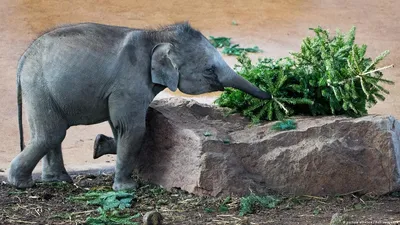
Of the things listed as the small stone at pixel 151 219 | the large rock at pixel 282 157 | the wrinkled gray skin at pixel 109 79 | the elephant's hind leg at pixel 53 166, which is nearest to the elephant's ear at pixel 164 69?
the wrinkled gray skin at pixel 109 79

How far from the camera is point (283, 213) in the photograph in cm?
651

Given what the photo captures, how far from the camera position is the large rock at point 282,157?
6922 millimetres

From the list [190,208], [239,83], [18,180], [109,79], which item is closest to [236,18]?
[239,83]

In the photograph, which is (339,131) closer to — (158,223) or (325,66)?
(325,66)

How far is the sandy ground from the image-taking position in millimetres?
15883

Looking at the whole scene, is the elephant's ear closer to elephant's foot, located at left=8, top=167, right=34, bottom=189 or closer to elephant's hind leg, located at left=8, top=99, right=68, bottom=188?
elephant's hind leg, located at left=8, top=99, right=68, bottom=188

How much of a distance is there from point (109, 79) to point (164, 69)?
47 centimetres

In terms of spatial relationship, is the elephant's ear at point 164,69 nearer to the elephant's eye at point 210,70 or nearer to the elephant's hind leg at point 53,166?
the elephant's eye at point 210,70

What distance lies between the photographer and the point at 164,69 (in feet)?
23.2

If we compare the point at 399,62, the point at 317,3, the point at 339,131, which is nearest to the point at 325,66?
the point at 339,131

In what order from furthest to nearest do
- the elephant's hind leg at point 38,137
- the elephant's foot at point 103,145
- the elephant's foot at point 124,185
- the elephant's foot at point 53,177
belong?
1. the elephant's foot at point 103,145
2. the elephant's foot at point 53,177
3. the elephant's foot at point 124,185
4. the elephant's hind leg at point 38,137

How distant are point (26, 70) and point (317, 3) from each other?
1299 cm

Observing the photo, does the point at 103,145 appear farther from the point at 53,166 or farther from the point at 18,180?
the point at 18,180

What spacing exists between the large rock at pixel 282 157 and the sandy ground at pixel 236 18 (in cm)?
704
